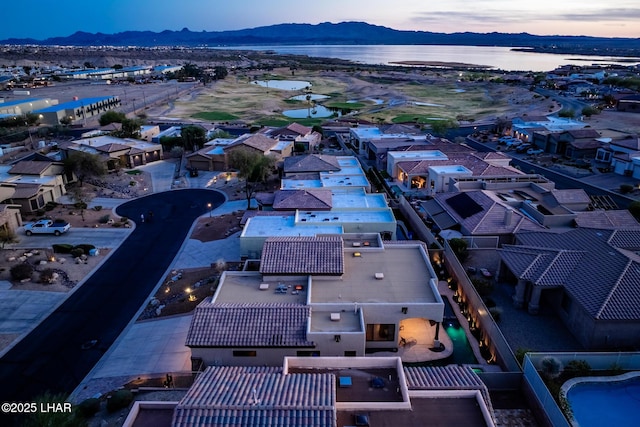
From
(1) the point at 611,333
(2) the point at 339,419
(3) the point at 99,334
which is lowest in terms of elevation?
(3) the point at 99,334

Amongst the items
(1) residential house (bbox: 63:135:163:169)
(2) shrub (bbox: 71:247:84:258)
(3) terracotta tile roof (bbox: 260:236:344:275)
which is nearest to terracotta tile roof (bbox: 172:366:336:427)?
(3) terracotta tile roof (bbox: 260:236:344:275)

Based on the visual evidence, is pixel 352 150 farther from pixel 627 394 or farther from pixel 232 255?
pixel 627 394

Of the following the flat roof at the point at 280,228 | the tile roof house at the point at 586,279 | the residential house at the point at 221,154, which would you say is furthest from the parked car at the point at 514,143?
the flat roof at the point at 280,228

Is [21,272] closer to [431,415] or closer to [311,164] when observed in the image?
[431,415]

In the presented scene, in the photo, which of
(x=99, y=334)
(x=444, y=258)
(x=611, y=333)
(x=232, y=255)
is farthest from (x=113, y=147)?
(x=611, y=333)

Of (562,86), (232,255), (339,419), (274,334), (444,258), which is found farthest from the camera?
(562,86)

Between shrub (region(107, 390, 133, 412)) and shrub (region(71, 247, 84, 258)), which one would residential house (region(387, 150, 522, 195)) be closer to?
shrub (region(71, 247, 84, 258))
